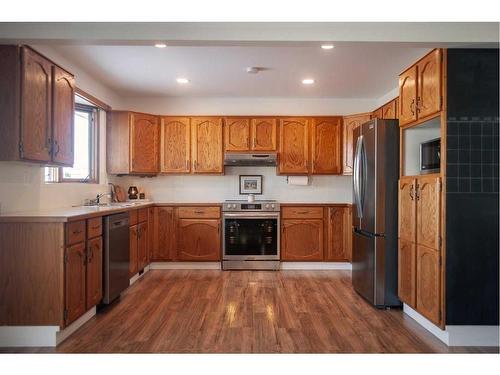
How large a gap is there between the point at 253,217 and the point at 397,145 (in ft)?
7.14

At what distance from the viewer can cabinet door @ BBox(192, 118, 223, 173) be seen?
16.0 feet

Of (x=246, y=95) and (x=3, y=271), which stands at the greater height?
(x=246, y=95)

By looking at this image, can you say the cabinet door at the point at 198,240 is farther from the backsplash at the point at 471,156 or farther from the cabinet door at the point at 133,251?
the backsplash at the point at 471,156

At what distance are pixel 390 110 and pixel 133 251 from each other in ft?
11.5

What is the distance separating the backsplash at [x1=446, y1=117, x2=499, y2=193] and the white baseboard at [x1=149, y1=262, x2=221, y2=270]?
3228 mm

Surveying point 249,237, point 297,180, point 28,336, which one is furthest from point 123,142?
point 28,336

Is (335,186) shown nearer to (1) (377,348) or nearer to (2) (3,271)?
(1) (377,348)

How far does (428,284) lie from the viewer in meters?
2.64

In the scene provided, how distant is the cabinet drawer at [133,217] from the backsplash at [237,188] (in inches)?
42.2

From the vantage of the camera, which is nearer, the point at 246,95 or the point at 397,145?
the point at 397,145

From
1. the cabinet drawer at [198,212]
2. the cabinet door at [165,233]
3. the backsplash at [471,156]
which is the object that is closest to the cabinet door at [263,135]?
the cabinet drawer at [198,212]

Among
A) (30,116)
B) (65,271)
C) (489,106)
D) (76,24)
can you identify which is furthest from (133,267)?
(489,106)

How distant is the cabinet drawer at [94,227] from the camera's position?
2833 mm

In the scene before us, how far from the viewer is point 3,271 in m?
2.43
